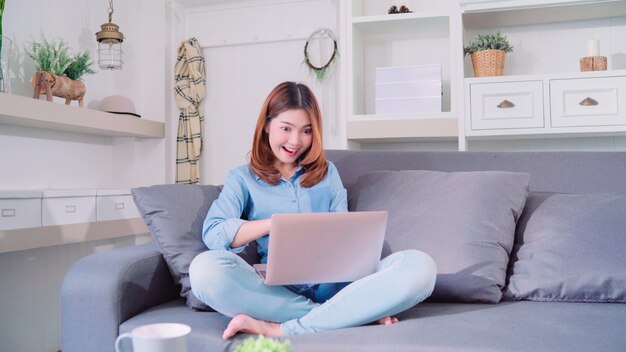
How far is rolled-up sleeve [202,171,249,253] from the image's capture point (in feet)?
4.60

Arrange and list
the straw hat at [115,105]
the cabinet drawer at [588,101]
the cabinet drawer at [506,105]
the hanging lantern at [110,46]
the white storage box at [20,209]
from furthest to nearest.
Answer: the straw hat at [115,105]
the hanging lantern at [110,46]
the cabinet drawer at [506,105]
the cabinet drawer at [588,101]
the white storage box at [20,209]

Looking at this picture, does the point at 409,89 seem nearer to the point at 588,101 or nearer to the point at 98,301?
the point at 588,101

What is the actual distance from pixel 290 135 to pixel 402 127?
1170 millimetres

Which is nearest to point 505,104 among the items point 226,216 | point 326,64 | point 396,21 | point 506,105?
point 506,105

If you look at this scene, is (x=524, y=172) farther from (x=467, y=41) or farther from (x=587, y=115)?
(x=467, y=41)

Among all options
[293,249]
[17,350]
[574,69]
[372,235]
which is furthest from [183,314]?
[574,69]

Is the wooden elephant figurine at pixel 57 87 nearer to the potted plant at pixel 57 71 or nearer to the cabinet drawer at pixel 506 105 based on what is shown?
the potted plant at pixel 57 71

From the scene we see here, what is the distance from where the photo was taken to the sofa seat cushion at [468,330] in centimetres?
108

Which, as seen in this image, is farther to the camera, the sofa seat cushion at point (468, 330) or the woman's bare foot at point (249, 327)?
the woman's bare foot at point (249, 327)

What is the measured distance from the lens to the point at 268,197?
1574 millimetres

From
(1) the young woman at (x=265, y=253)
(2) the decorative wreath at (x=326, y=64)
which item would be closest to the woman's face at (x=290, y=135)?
(1) the young woman at (x=265, y=253)

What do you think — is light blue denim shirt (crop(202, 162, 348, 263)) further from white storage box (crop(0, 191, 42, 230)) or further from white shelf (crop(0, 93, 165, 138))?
white shelf (crop(0, 93, 165, 138))

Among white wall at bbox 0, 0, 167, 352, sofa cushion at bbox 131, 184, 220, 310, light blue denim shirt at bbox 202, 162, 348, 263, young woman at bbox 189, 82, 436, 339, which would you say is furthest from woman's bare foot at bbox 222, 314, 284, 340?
white wall at bbox 0, 0, 167, 352

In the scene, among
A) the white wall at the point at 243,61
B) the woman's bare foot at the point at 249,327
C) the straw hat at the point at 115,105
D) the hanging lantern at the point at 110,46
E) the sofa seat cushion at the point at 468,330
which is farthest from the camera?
the white wall at the point at 243,61
